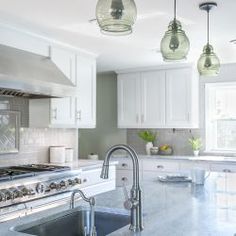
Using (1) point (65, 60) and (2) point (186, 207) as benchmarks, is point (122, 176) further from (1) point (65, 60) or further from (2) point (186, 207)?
(2) point (186, 207)

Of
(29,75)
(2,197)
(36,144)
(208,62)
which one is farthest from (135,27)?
(2,197)

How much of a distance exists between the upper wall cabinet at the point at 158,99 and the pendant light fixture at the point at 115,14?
147 inches

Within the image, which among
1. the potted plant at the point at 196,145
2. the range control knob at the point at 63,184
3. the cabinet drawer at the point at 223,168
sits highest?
the potted plant at the point at 196,145

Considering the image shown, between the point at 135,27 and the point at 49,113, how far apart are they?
4.62ft

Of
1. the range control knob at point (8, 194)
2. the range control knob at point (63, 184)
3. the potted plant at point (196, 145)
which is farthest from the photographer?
the potted plant at point (196, 145)

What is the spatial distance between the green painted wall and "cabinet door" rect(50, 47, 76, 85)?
2014mm

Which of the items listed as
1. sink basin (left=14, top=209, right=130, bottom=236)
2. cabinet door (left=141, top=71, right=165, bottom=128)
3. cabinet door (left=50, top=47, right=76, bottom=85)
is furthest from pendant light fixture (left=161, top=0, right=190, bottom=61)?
cabinet door (left=141, top=71, right=165, bottom=128)

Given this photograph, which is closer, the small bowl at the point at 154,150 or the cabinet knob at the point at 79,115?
the cabinet knob at the point at 79,115

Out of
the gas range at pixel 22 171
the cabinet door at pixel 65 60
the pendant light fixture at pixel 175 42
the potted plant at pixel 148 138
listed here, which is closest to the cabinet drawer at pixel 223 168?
the potted plant at pixel 148 138

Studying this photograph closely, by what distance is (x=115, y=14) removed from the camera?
5.28ft

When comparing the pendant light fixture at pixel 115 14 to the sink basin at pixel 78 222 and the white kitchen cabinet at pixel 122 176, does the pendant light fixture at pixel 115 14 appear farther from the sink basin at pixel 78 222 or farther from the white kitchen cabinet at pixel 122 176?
the white kitchen cabinet at pixel 122 176

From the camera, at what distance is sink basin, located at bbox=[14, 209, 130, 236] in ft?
5.94

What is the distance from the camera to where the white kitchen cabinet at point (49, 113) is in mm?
4094

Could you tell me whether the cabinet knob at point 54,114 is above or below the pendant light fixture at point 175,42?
below
